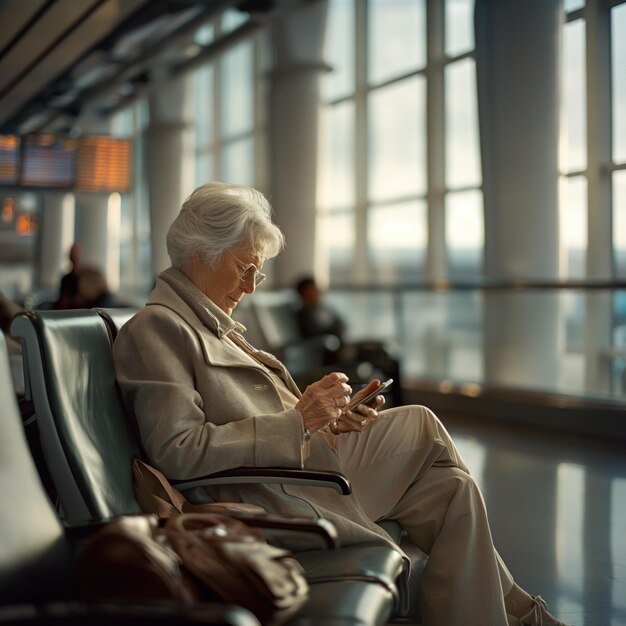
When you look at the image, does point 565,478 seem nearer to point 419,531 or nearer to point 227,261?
point 419,531

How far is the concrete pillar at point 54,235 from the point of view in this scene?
61.8 feet

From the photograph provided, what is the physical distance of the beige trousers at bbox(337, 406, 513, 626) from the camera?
93.1 inches

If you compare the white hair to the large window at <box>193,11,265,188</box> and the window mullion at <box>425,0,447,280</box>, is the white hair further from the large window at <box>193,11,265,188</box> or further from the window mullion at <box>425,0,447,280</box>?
the large window at <box>193,11,265,188</box>

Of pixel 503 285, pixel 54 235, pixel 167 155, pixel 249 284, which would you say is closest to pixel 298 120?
pixel 503 285

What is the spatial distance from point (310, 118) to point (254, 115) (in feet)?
14.4

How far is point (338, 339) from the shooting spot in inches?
324

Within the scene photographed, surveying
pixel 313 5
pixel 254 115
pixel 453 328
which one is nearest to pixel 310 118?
pixel 313 5

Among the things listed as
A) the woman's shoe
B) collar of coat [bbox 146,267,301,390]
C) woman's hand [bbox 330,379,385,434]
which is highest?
collar of coat [bbox 146,267,301,390]

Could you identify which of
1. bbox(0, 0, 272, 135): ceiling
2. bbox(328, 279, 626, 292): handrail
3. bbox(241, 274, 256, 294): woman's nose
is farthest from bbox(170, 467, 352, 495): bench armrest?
bbox(0, 0, 272, 135): ceiling

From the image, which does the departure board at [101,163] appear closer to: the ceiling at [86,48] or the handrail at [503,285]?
the ceiling at [86,48]

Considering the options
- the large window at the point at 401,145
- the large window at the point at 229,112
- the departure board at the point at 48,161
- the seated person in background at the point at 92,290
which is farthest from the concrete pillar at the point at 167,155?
the seated person in background at the point at 92,290

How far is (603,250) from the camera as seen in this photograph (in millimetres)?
8203

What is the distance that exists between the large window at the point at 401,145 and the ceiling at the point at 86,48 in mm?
2052

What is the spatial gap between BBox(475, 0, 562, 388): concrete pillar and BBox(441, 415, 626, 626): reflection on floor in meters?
0.91
